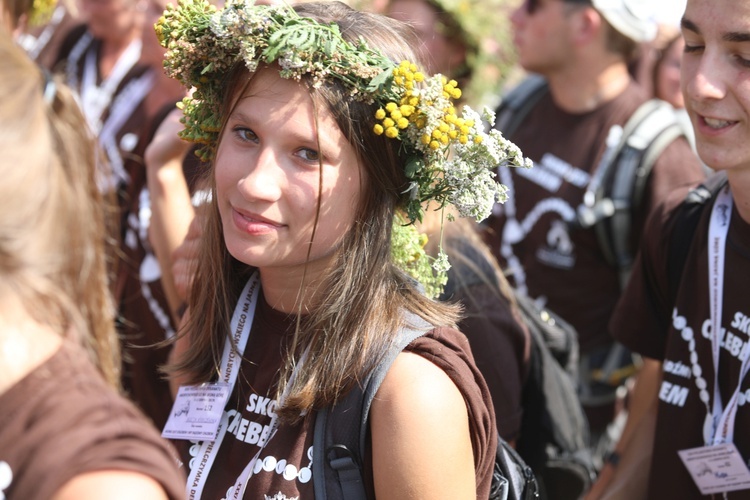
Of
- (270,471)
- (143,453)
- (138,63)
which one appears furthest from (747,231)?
(138,63)

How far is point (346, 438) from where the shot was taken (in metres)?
2.19

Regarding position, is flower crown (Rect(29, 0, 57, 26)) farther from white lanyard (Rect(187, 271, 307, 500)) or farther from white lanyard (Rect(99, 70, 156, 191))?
white lanyard (Rect(187, 271, 307, 500))

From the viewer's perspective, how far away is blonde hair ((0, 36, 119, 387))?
1.57m

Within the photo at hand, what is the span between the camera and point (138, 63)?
5406 millimetres

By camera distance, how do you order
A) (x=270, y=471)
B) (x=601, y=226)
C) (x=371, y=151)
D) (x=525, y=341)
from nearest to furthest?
1. (x=270, y=471)
2. (x=371, y=151)
3. (x=525, y=341)
4. (x=601, y=226)

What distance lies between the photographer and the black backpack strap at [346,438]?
7.07 ft

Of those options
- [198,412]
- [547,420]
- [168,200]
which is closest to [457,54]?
[168,200]

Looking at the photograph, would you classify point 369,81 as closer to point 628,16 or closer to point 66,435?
point 66,435

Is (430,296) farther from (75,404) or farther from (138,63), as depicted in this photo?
(138,63)

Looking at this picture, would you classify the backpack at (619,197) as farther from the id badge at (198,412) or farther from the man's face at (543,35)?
the id badge at (198,412)

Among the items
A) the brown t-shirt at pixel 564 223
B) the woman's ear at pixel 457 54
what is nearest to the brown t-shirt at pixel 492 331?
the brown t-shirt at pixel 564 223

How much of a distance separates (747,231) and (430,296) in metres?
0.95

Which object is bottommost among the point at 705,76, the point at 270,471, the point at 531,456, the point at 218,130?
the point at 531,456

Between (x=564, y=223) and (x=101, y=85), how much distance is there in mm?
2765
